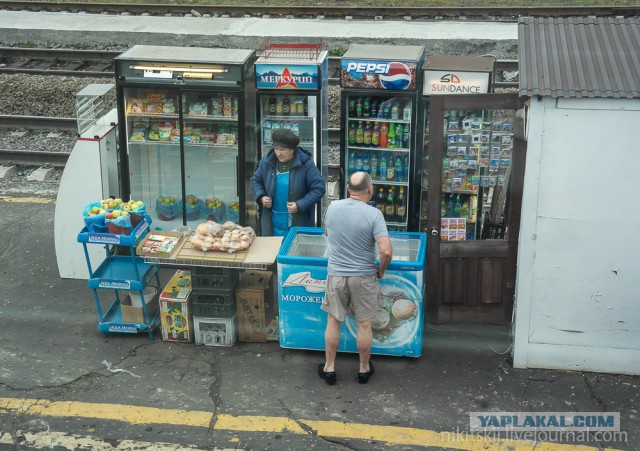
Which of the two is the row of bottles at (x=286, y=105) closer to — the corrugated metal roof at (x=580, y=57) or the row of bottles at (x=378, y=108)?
the row of bottles at (x=378, y=108)

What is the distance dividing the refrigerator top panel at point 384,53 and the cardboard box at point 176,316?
298 centimetres

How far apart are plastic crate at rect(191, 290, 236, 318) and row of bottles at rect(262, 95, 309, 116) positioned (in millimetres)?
2363

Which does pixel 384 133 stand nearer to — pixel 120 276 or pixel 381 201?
pixel 381 201

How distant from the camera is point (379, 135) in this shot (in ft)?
28.7

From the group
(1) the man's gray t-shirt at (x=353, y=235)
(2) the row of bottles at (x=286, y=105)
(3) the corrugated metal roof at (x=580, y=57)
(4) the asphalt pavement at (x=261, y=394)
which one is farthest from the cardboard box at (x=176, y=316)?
(3) the corrugated metal roof at (x=580, y=57)

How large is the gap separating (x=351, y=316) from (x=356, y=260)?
0.77 meters

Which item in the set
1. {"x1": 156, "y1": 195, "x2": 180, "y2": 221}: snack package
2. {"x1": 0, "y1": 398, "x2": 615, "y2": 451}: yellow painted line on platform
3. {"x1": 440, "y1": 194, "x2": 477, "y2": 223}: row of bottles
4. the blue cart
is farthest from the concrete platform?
{"x1": 0, "y1": 398, "x2": 615, "y2": 451}: yellow painted line on platform

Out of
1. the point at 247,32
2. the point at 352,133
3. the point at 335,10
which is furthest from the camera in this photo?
the point at 335,10

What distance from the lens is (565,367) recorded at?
6828mm

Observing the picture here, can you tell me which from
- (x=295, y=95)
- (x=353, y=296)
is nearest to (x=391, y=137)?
(x=295, y=95)

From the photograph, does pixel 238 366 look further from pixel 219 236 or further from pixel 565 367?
pixel 565 367

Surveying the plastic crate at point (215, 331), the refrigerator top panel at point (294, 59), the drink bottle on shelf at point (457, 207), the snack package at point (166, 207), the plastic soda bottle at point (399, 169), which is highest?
the refrigerator top panel at point (294, 59)

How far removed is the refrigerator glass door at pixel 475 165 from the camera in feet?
25.5

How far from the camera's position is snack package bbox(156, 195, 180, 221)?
9.43m
